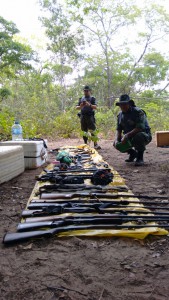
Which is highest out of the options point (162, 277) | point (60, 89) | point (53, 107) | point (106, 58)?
point (106, 58)

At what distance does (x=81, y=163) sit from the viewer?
494cm

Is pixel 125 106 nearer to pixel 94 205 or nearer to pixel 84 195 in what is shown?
pixel 84 195

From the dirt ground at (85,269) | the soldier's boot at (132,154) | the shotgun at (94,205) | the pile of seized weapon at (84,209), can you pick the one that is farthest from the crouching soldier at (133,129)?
the dirt ground at (85,269)

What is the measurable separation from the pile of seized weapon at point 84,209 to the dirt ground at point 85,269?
0.39ft

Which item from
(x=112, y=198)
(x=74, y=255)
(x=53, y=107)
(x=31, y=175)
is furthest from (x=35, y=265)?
(x=53, y=107)

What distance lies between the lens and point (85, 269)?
5.48ft

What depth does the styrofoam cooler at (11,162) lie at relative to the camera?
380 centimetres

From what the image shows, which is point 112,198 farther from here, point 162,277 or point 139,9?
point 139,9

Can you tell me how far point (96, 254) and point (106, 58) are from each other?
1517 centimetres

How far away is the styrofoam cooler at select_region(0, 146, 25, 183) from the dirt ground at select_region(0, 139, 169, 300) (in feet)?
5.03

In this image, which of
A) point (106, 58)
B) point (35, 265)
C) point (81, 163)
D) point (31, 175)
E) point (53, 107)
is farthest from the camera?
point (106, 58)

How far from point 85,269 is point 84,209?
2.79 feet

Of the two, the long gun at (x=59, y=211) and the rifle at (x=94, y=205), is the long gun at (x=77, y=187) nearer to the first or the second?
the rifle at (x=94, y=205)

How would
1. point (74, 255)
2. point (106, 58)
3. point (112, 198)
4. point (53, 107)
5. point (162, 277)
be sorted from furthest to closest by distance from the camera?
point (106, 58) < point (53, 107) < point (112, 198) < point (74, 255) < point (162, 277)
